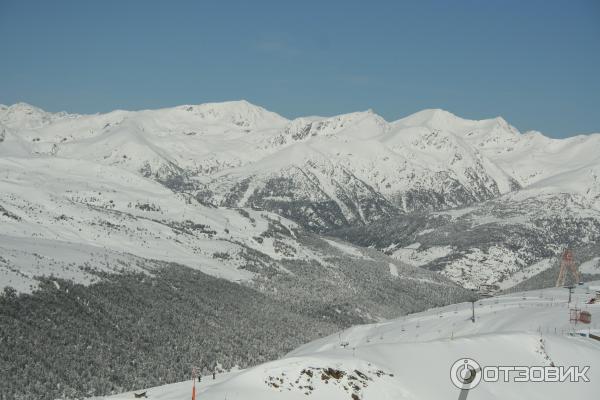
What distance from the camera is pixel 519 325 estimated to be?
325 ft

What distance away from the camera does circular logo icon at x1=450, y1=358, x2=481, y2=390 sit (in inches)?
2290

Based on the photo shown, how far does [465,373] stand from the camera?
6006cm

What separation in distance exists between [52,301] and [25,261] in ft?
91.5

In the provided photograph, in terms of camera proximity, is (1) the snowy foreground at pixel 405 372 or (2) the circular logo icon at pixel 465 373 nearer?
(1) the snowy foreground at pixel 405 372

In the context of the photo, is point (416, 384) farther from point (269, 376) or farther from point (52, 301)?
point (52, 301)

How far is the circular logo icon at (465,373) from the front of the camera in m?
58.2

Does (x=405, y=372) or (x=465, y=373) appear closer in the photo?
(x=405, y=372)

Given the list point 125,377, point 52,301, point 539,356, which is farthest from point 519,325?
point 52,301

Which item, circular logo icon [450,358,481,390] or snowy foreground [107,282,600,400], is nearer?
snowy foreground [107,282,600,400]

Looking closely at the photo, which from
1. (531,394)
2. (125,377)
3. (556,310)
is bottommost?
(125,377)

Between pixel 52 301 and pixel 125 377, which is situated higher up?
pixel 52 301

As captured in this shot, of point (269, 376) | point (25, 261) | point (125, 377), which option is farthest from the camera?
point (25, 261)

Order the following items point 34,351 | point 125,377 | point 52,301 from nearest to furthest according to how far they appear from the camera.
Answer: point 34,351, point 125,377, point 52,301

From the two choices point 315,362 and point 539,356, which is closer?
point 315,362
